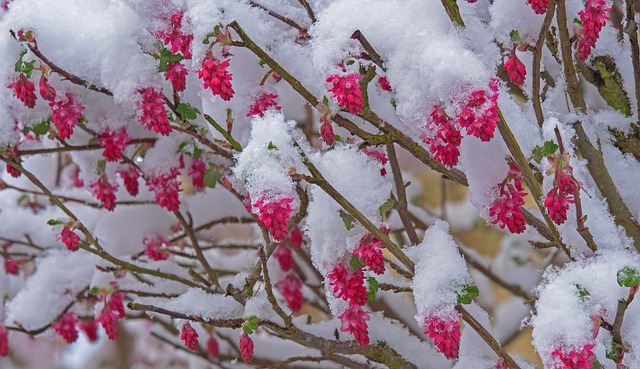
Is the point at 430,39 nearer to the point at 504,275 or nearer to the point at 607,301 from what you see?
the point at 607,301

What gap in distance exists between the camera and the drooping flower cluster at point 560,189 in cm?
147

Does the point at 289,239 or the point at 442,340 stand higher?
the point at 289,239

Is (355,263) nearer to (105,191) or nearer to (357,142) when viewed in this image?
(357,142)

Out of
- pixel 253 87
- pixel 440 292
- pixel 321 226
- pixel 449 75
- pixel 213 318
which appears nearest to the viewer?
pixel 449 75

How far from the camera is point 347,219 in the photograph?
5.38ft

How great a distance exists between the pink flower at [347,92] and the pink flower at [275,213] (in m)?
0.21

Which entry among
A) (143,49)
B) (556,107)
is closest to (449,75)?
(556,107)

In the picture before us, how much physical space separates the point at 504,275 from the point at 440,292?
2254 millimetres

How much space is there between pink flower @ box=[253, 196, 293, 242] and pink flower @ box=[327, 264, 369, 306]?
21 centimetres

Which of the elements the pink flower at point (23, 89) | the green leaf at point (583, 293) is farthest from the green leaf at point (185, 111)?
the green leaf at point (583, 293)

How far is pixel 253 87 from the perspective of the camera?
185cm

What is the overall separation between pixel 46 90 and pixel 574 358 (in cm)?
135

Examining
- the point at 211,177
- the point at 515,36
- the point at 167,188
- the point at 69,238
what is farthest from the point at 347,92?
the point at 69,238

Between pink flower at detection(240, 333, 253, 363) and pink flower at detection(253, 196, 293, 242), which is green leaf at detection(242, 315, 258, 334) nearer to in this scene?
pink flower at detection(240, 333, 253, 363)
